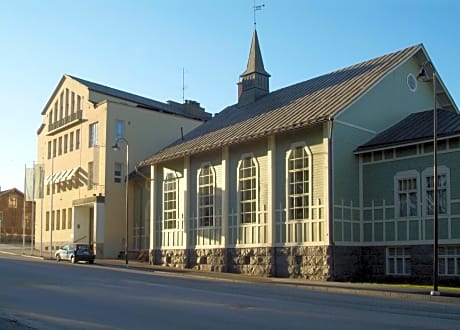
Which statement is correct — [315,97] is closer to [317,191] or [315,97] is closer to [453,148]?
[317,191]

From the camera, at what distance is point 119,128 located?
1928 inches

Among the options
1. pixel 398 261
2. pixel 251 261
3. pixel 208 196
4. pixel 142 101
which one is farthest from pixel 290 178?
pixel 142 101

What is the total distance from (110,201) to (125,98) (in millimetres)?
10065

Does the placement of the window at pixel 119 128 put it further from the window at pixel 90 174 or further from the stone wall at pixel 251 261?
the stone wall at pixel 251 261

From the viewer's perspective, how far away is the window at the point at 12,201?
90.0 meters

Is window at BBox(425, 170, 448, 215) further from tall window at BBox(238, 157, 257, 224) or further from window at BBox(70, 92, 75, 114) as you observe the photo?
window at BBox(70, 92, 75, 114)

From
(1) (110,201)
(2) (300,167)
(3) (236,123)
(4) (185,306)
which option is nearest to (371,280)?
(2) (300,167)

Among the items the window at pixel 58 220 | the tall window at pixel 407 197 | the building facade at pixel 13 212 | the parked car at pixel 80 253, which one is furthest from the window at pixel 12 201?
the tall window at pixel 407 197

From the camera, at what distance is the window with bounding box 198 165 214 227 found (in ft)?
116

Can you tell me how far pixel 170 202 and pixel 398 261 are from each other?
1615cm

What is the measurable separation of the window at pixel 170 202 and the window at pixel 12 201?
57395 mm

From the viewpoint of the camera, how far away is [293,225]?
Answer: 98.3 ft

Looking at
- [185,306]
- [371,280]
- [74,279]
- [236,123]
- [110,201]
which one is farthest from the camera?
[110,201]

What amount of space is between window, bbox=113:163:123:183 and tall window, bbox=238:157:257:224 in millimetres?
17866
